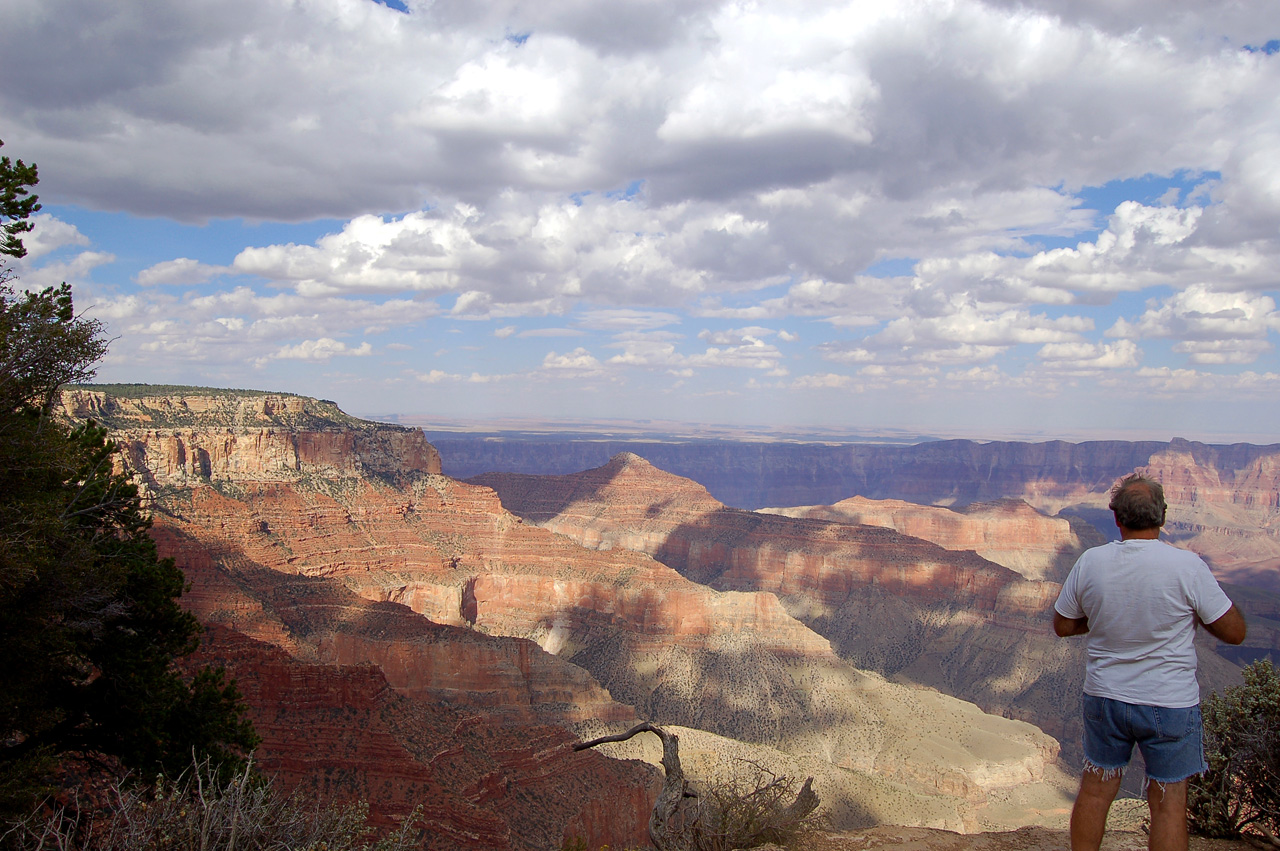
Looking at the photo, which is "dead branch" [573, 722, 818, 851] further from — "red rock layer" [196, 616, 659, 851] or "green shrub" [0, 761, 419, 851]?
"red rock layer" [196, 616, 659, 851]

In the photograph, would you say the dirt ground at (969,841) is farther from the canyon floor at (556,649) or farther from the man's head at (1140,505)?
the man's head at (1140,505)

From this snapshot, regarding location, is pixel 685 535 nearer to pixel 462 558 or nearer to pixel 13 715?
pixel 462 558

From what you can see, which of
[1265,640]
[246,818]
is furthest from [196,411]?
[1265,640]

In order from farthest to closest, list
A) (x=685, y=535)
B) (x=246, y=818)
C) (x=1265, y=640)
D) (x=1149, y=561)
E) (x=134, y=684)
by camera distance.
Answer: (x=685, y=535) < (x=1265, y=640) < (x=134, y=684) < (x=246, y=818) < (x=1149, y=561)

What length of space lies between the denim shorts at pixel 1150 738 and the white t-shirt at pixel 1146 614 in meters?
0.11

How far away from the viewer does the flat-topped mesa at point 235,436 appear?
62.4m

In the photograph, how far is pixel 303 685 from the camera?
2830 centimetres

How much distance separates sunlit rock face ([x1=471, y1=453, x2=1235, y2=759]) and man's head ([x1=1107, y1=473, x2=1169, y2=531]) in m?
72.6

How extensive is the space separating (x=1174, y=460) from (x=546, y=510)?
154370 mm

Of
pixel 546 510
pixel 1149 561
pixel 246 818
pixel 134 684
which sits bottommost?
pixel 546 510

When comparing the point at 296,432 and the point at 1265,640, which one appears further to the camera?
the point at 1265,640

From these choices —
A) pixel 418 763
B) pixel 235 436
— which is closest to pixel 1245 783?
pixel 418 763

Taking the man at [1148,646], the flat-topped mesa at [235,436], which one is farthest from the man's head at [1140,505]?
the flat-topped mesa at [235,436]

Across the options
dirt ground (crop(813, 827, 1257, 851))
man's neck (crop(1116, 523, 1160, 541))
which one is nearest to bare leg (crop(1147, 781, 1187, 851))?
man's neck (crop(1116, 523, 1160, 541))
